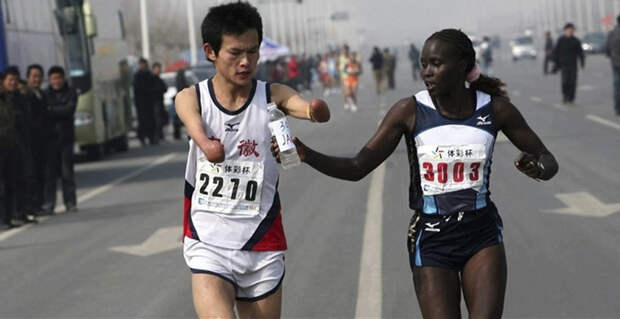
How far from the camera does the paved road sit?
10094mm

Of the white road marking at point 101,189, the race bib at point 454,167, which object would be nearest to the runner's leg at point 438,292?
the race bib at point 454,167

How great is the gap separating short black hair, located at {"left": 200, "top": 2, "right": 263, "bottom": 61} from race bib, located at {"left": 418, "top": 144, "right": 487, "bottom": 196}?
0.92m

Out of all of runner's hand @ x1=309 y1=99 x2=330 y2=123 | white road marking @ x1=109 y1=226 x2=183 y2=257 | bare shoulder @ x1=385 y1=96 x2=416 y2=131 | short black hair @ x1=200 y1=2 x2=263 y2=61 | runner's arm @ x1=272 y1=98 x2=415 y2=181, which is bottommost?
white road marking @ x1=109 y1=226 x2=183 y2=257

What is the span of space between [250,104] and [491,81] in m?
1.12

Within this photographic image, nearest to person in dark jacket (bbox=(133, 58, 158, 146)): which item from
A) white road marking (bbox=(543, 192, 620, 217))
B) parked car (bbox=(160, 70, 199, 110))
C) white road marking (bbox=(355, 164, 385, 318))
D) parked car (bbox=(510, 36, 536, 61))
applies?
parked car (bbox=(160, 70, 199, 110))

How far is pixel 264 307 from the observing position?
6.13m

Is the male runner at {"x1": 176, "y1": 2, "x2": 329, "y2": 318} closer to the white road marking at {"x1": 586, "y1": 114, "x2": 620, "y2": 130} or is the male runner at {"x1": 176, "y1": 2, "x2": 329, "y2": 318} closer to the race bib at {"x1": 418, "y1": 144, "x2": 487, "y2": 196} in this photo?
the race bib at {"x1": 418, "y1": 144, "x2": 487, "y2": 196}

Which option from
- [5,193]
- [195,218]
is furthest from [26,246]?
[195,218]

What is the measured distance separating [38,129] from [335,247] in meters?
6.10

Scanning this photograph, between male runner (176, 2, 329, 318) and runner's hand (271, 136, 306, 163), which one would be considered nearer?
runner's hand (271, 136, 306, 163)

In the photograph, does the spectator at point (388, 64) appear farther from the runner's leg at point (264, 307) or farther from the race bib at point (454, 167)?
the runner's leg at point (264, 307)

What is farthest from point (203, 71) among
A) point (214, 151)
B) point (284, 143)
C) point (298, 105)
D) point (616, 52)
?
point (284, 143)

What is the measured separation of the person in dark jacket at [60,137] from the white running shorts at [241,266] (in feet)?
38.2

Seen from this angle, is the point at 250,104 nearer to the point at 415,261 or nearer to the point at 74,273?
the point at 415,261
